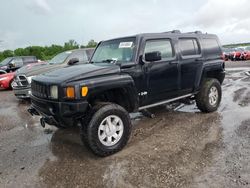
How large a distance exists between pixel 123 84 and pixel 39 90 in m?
1.44

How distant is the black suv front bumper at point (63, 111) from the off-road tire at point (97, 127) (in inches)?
8.9

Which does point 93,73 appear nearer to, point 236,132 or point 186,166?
point 186,166

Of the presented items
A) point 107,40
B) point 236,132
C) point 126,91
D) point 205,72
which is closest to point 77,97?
point 126,91

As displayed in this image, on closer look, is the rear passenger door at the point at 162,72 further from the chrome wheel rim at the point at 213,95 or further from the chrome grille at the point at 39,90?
the chrome grille at the point at 39,90

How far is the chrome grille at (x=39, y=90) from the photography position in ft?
13.9

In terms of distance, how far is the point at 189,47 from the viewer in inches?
230

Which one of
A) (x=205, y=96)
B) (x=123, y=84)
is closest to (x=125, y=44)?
(x=123, y=84)

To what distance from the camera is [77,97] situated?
3.87 meters

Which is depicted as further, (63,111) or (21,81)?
(21,81)

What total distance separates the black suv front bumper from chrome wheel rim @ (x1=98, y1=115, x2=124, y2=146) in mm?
397

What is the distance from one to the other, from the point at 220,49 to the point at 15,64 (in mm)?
14807

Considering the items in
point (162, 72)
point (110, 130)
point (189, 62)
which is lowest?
point (110, 130)

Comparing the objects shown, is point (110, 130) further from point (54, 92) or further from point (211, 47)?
point (211, 47)

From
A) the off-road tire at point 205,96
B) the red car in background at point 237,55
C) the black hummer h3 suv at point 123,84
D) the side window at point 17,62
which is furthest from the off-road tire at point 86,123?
the red car in background at point 237,55
